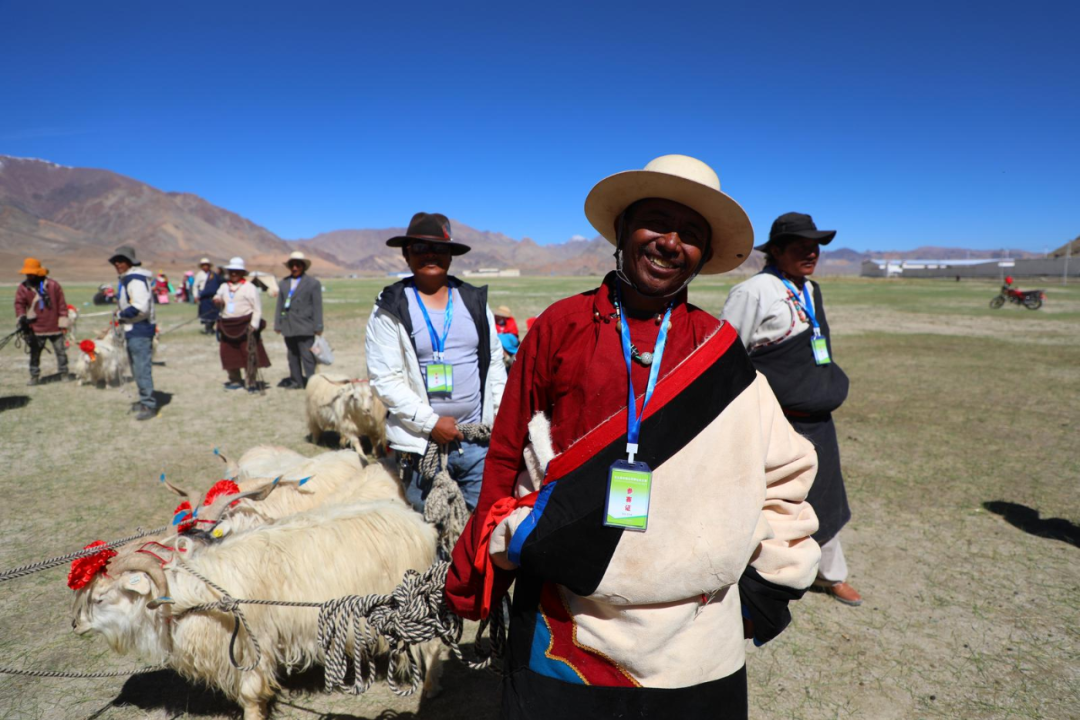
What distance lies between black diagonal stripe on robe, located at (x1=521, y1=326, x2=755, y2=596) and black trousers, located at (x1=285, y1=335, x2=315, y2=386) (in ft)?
29.4

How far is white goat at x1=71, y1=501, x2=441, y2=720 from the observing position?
8.53 ft

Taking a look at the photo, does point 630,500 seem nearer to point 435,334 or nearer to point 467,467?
point 467,467

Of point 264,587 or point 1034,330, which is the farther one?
point 1034,330

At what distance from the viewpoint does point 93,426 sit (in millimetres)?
8031

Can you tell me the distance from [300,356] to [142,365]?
2368 millimetres

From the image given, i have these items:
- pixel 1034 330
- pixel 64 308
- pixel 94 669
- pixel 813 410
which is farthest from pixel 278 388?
pixel 1034 330

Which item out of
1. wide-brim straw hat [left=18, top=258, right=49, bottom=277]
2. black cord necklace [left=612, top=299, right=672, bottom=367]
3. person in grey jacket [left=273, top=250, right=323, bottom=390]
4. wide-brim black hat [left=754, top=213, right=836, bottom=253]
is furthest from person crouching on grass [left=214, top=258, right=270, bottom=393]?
black cord necklace [left=612, top=299, right=672, bottom=367]

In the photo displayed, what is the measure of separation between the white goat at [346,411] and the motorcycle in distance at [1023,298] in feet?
95.5

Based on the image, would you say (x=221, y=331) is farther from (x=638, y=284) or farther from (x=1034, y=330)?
(x=1034, y=330)

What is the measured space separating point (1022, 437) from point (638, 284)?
8.20 m

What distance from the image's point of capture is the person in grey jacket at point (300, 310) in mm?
9086

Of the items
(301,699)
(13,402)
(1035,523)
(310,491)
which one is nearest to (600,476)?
(301,699)

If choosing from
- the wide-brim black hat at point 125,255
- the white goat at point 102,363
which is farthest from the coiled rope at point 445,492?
the white goat at point 102,363

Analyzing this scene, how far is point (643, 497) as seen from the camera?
1.40 meters
